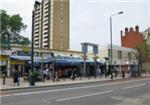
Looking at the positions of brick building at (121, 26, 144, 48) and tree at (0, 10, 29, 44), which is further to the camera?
brick building at (121, 26, 144, 48)

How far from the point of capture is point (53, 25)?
138750 millimetres

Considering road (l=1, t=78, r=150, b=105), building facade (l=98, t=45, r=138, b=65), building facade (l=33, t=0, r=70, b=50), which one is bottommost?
road (l=1, t=78, r=150, b=105)

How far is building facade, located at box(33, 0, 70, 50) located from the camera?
138m

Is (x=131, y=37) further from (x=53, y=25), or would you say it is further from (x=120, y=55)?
(x=53, y=25)

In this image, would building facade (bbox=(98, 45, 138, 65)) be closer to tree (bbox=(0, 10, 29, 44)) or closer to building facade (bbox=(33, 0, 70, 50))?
tree (bbox=(0, 10, 29, 44))

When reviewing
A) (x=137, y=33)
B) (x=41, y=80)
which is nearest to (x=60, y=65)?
(x=41, y=80)

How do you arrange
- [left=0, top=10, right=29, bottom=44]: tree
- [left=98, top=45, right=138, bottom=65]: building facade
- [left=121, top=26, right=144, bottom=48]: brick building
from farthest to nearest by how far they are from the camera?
[left=121, top=26, right=144, bottom=48]: brick building < [left=0, top=10, right=29, bottom=44]: tree < [left=98, top=45, right=138, bottom=65]: building facade

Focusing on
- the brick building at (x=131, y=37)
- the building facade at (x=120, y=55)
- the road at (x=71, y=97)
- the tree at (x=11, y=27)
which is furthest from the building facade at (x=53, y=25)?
the road at (x=71, y=97)

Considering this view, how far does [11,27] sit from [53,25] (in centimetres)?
6404

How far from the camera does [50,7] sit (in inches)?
5453

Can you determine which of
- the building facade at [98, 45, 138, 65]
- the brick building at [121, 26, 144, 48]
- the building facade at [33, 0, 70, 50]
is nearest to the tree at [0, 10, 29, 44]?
the building facade at [98, 45, 138, 65]

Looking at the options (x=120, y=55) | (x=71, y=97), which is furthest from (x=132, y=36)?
(x=71, y=97)

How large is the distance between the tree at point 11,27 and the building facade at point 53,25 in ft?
196

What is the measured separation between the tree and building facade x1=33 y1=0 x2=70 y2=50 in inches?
2348
